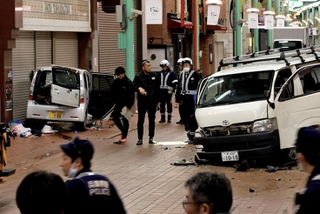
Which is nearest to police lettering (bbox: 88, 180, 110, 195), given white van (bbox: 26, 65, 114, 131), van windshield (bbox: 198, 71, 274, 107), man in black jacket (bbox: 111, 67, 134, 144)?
van windshield (bbox: 198, 71, 274, 107)

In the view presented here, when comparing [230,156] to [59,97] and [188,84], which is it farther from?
[59,97]

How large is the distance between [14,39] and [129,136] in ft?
13.4

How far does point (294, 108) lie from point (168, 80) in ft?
31.6

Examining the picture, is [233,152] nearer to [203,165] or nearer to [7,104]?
[203,165]

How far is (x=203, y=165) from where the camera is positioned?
14.3m

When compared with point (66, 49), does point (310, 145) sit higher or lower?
lower

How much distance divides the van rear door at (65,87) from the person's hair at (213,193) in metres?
15.9

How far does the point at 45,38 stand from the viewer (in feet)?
75.6

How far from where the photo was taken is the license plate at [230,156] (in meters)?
13.4

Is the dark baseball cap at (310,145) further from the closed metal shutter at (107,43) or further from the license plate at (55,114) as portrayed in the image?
the closed metal shutter at (107,43)

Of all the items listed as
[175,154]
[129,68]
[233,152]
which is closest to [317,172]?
[233,152]

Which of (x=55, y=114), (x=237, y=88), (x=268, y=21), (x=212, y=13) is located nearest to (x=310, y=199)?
(x=237, y=88)

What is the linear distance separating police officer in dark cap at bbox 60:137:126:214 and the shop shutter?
1746cm

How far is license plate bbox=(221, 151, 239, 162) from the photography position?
13.4 m
